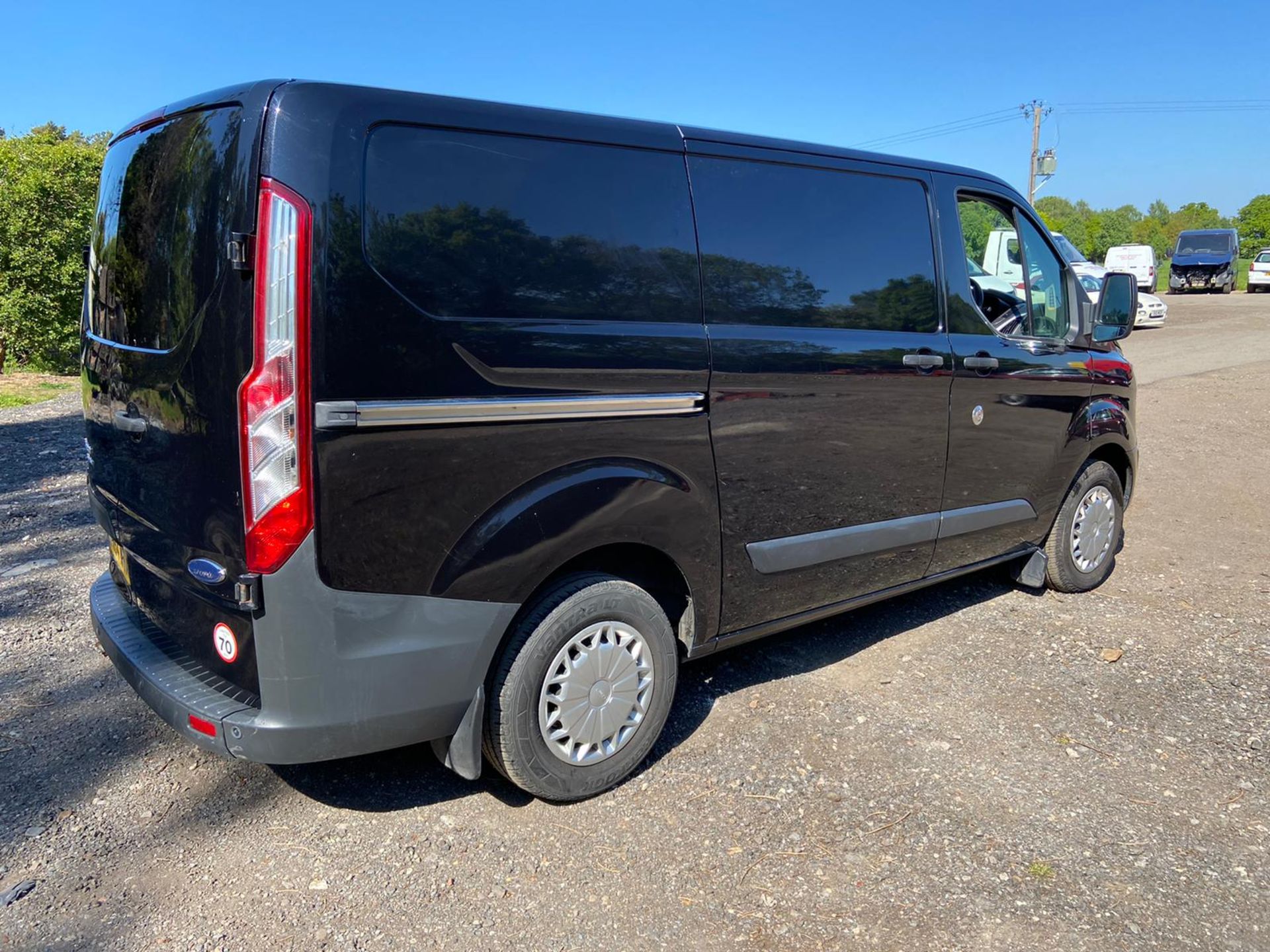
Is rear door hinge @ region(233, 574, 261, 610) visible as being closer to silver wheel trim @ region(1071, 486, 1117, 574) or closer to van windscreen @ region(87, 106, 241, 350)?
van windscreen @ region(87, 106, 241, 350)

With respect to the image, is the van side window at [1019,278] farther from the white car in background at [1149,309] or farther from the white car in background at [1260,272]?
the white car in background at [1260,272]

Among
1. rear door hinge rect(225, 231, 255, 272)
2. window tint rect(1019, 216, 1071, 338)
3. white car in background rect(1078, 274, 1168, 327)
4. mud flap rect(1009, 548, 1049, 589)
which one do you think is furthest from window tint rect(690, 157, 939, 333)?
white car in background rect(1078, 274, 1168, 327)

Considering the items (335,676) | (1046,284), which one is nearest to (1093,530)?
(1046,284)

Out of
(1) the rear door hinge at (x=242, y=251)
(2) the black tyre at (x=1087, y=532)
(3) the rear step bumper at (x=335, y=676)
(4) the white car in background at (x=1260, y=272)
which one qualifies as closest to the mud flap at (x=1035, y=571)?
(2) the black tyre at (x=1087, y=532)

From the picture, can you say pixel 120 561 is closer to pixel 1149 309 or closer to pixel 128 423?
pixel 128 423

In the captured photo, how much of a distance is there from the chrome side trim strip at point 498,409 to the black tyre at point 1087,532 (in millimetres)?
2851

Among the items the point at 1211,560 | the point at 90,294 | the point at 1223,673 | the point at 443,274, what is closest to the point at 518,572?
the point at 443,274

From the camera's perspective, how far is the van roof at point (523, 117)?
2553mm

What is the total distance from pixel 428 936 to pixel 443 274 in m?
1.78

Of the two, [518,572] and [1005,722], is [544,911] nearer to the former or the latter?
[518,572]

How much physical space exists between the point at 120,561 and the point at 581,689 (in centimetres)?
161

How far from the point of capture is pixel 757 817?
3.17 m

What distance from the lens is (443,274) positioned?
267 centimetres

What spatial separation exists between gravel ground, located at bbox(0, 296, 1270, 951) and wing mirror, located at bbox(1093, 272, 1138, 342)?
1557mm
